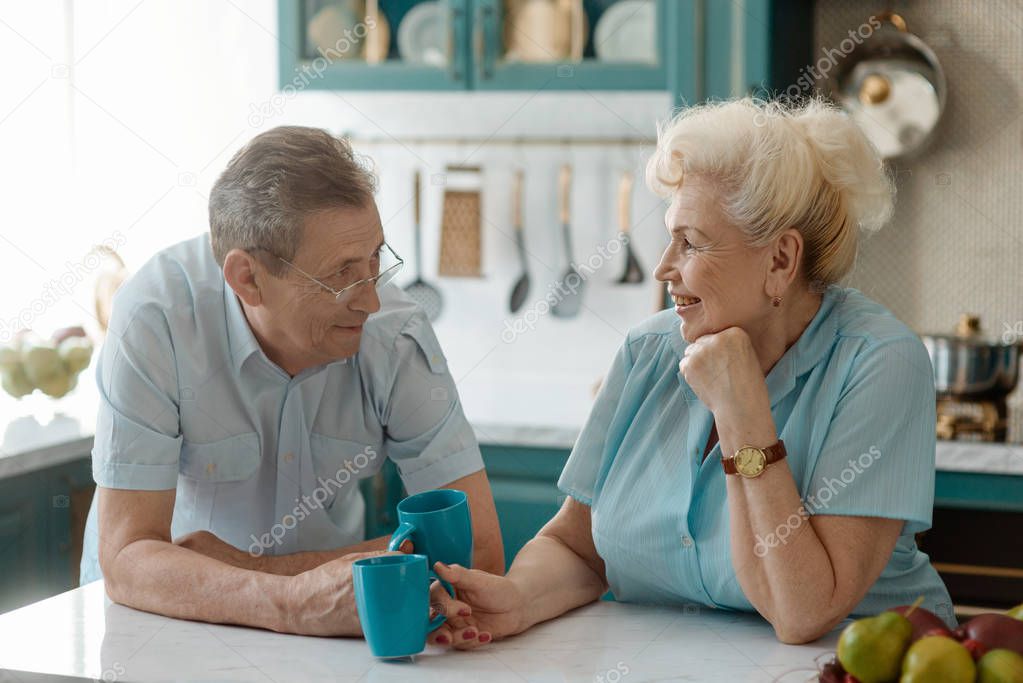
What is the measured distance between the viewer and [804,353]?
4.71ft

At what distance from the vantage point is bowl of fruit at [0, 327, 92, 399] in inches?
110

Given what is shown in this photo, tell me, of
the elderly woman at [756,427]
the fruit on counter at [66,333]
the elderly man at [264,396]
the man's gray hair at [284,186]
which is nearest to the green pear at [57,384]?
the fruit on counter at [66,333]

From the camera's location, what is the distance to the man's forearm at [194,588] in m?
1.33

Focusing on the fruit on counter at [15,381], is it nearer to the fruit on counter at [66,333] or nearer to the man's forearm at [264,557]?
the fruit on counter at [66,333]

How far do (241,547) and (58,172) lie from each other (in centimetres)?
209

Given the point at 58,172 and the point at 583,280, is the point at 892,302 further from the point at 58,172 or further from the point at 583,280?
the point at 58,172

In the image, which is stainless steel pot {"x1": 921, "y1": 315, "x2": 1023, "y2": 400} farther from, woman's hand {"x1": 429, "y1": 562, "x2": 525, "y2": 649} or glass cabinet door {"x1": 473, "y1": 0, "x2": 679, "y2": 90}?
woman's hand {"x1": 429, "y1": 562, "x2": 525, "y2": 649}

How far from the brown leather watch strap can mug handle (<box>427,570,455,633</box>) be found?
347 mm

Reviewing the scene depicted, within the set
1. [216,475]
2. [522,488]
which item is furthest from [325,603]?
[522,488]

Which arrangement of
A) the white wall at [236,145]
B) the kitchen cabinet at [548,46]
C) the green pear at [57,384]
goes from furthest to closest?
the white wall at [236,145], the green pear at [57,384], the kitchen cabinet at [548,46]

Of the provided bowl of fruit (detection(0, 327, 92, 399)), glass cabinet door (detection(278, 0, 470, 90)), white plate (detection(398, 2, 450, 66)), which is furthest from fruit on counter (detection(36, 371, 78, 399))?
white plate (detection(398, 2, 450, 66))

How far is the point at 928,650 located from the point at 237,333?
1.05 m

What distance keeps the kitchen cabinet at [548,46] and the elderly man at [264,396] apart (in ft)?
4.01

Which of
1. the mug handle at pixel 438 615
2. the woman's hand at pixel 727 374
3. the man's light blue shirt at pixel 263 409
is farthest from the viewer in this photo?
the man's light blue shirt at pixel 263 409
